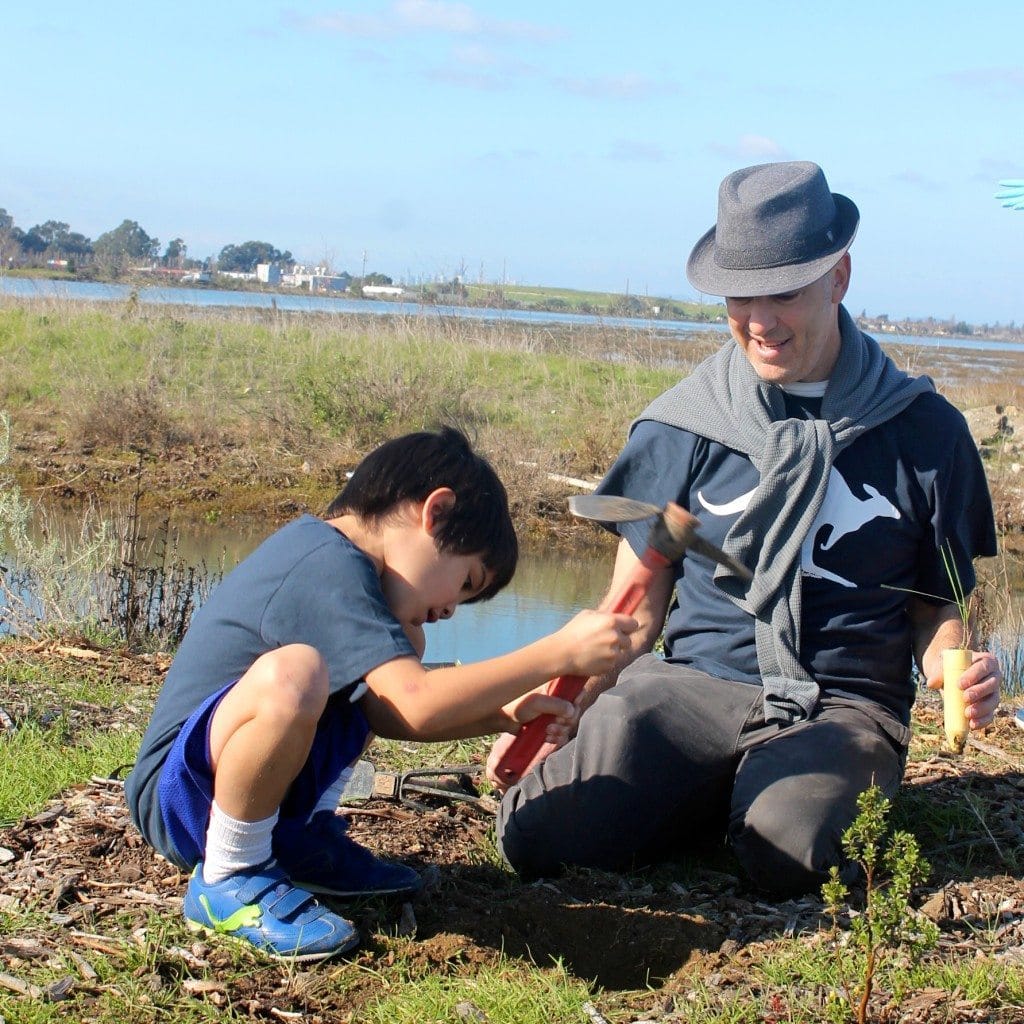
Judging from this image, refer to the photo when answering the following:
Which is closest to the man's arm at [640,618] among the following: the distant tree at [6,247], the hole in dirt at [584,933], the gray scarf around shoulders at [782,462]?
the gray scarf around shoulders at [782,462]

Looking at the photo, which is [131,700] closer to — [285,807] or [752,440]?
[285,807]

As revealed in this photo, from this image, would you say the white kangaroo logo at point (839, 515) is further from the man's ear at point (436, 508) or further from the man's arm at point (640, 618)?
the man's ear at point (436, 508)

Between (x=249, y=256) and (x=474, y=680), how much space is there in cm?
6939

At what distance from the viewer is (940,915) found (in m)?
3.26

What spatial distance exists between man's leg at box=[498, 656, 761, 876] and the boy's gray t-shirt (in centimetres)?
93

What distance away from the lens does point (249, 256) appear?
69500 mm

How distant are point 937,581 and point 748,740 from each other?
2.30 feet

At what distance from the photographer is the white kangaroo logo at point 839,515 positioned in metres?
3.69

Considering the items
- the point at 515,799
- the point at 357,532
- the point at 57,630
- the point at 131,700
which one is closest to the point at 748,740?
the point at 515,799

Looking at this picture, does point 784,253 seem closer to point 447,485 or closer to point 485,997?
point 447,485

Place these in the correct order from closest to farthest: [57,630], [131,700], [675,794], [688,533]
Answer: [688,533] < [675,794] < [131,700] < [57,630]

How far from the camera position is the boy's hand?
293 cm

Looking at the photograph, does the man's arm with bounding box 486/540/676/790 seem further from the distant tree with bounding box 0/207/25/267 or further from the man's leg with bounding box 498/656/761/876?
Answer: the distant tree with bounding box 0/207/25/267

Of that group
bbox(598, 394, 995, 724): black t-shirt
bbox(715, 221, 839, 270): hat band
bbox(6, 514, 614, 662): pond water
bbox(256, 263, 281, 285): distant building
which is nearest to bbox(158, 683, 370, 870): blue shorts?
bbox(598, 394, 995, 724): black t-shirt
